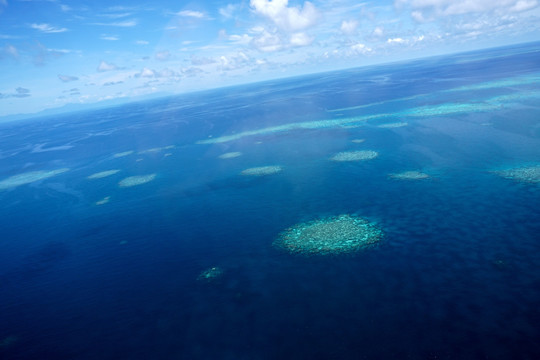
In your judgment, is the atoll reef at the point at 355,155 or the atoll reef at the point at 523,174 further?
the atoll reef at the point at 355,155

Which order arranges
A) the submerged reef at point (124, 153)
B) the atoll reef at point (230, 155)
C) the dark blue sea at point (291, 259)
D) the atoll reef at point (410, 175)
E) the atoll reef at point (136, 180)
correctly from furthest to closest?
the submerged reef at point (124, 153), the atoll reef at point (230, 155), the atoll reef at point (136, 180), the atoll reef at point (410, 175), the dark blue sea at point (291, 259)

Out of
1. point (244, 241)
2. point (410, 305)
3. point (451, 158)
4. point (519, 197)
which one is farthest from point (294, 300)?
point (451, 158)

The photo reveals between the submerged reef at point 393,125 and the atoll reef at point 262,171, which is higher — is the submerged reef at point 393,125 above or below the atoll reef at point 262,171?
below

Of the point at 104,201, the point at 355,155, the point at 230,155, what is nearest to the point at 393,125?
the point at 355,155

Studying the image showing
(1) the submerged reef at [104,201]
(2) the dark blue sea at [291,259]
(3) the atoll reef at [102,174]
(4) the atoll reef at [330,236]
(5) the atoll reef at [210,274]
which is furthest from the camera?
(3) the atoll reef at [102,174]

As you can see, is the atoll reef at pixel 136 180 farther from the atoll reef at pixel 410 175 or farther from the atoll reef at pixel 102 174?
the atoll reef at pixel 410 175

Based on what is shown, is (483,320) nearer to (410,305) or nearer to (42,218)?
(410,305)

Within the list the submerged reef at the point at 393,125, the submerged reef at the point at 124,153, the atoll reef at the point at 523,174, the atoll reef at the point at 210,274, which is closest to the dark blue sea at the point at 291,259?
the atoll reef at the point at 210,274
